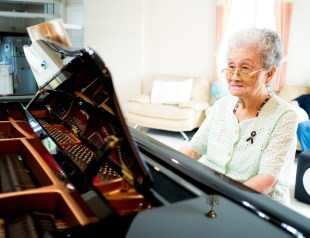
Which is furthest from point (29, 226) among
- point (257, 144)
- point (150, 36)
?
point (150, 36)

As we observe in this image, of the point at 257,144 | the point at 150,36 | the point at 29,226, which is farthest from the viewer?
the point at 150,36

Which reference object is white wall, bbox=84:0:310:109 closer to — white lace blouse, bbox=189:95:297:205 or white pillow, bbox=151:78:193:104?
white pillow, bbox=151:78:193:104

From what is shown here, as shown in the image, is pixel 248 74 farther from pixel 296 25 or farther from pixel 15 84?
pixel 15 84

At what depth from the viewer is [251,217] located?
0.89 m

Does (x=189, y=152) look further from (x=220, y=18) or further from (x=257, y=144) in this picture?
(x=220, y=18)

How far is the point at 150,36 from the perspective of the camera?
5879 millimetres

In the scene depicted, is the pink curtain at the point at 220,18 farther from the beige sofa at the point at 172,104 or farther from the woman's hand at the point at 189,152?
the woman's hand at the point at 189,152

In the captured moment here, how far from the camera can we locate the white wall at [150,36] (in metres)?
5.45

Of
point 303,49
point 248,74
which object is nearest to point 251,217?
point 248,74

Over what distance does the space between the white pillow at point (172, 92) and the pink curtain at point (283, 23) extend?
1.37m

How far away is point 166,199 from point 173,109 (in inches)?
150

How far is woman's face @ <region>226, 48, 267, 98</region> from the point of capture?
4.65ft

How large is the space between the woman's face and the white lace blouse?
0.10 meters

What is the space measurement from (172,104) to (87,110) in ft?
12.0
